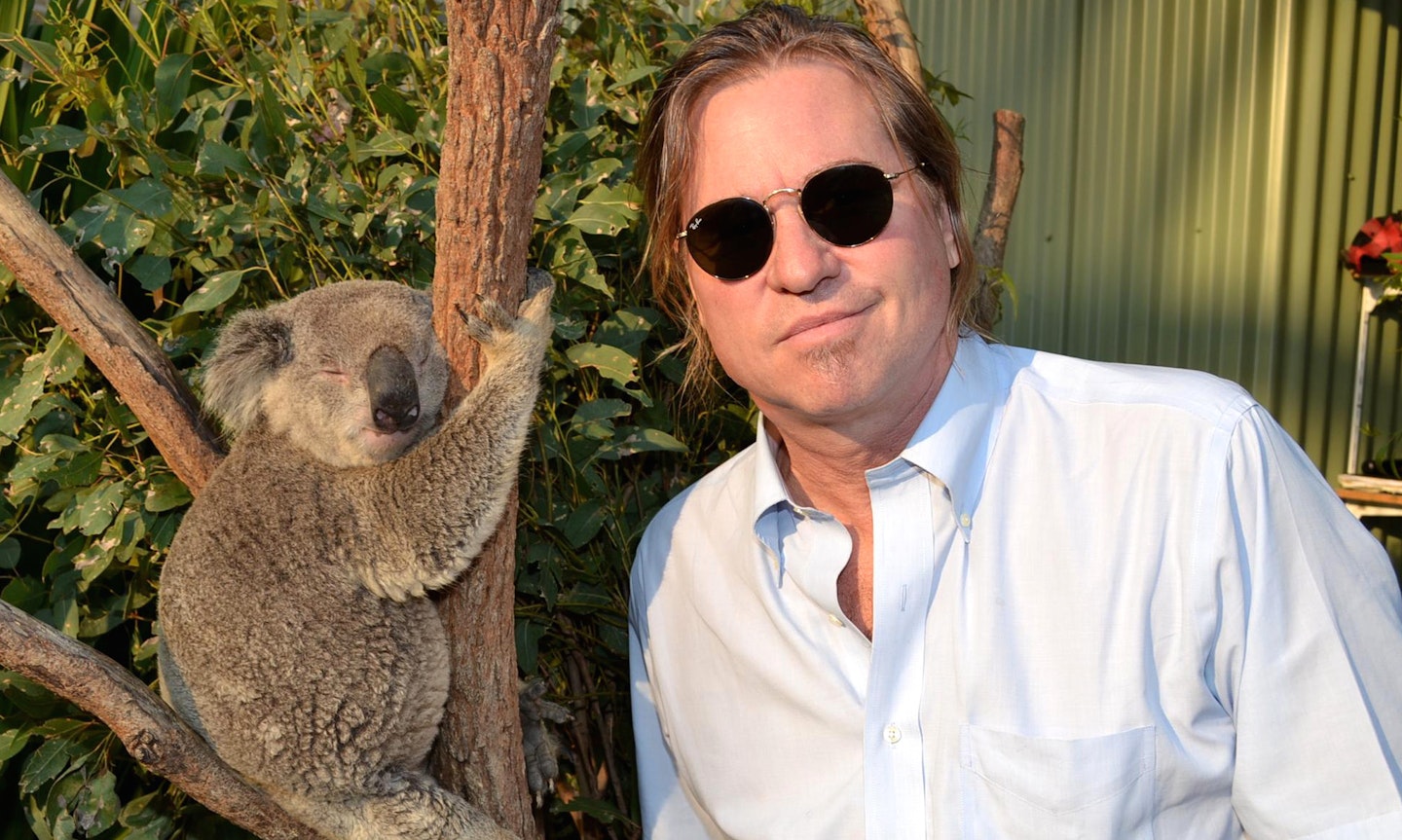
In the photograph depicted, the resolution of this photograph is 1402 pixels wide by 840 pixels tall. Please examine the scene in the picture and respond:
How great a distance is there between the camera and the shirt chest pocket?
1.42m

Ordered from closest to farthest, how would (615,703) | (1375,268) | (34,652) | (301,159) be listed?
(34,652), (301,159), (615,703), (1375,268)

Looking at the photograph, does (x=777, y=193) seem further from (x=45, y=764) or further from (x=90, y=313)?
(x=45, y=764)

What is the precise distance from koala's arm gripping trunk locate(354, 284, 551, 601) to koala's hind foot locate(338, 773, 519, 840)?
289 millimetres

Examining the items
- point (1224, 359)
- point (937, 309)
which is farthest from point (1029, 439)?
point (1224, 359)

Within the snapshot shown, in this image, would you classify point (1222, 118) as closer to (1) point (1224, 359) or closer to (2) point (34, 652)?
(1) point (1224, 359)

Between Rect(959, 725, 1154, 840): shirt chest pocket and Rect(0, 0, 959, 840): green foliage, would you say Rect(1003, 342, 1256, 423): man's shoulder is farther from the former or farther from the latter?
Rect(0, 0, 959, 840): green foliage

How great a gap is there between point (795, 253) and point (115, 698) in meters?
1.07

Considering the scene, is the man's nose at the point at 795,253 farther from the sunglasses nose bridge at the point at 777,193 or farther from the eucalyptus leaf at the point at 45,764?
the eucalyptus leaf at the point at 45,764

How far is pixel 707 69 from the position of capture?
5.51ft

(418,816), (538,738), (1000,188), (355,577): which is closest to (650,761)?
(538,738)

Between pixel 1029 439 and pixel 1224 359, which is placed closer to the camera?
pixel 1029 439

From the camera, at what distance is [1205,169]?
4.59 m

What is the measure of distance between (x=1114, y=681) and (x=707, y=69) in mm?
1024

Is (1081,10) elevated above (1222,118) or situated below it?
above
